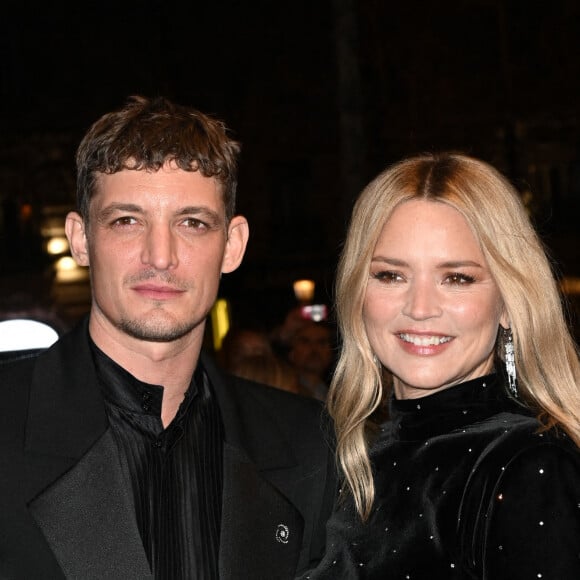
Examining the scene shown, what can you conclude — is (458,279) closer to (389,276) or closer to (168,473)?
(389,276)

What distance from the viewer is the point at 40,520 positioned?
262 cm

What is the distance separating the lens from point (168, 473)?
9.32 ft

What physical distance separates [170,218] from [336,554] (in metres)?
1.10

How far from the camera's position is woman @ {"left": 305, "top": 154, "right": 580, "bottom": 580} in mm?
2658

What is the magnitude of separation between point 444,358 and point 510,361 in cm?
22

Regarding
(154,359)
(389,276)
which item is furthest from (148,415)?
(389,276)

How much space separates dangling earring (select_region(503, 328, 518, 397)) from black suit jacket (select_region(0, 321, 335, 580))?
2.19ft

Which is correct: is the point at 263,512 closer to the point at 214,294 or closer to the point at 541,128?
the point at 214,294

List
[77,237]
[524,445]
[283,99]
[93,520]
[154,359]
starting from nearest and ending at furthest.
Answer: [524,445] → [93,520] → [154,359] → [77,237] → [283,99]

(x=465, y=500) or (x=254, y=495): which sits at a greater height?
(x=465, y=500)

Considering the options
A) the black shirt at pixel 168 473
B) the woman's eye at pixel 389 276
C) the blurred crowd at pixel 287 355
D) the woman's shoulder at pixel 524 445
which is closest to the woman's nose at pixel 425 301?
the woman's eye at pixel 389 276

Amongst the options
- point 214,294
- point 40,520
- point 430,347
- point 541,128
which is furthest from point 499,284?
point 541,128

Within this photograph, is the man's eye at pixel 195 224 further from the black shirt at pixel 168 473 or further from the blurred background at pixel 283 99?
the blurred background at pixel 283 99

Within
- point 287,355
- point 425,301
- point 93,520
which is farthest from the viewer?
point 287,355
